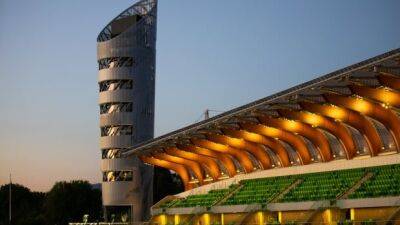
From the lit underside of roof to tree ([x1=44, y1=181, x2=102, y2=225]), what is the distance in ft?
98.3

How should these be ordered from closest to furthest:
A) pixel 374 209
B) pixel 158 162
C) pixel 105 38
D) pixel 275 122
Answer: pixel 374 209 < pixel 275 122 < pixel 158 162 < pixel 105 38

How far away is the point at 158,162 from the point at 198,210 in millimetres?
18808

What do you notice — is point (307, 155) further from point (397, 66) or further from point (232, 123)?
point (397, 66)

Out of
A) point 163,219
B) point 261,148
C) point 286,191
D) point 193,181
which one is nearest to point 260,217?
point 286,191

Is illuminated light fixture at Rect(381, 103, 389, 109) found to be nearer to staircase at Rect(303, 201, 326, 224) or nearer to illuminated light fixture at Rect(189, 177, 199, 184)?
staircase at Rect(303, 201, 326, 224)

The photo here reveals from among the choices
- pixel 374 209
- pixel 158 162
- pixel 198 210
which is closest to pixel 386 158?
pixel 374 209

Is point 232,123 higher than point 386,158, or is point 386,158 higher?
point 232,123

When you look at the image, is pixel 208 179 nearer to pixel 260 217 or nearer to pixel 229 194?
pixel 229 194

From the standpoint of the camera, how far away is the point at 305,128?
63219 millimetres

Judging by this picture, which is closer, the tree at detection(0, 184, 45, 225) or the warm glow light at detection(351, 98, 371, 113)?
the warm glow light at detection(351, 98, 371, 113)

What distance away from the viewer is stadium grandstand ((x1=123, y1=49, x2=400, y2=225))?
49.6 meters

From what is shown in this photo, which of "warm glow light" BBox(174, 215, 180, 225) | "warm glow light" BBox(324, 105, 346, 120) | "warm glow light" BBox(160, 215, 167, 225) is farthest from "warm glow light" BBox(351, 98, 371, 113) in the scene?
"warm glow light" BBox(160, 215, 167, 225)

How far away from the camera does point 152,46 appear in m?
91.6

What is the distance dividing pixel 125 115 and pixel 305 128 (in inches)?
1161
